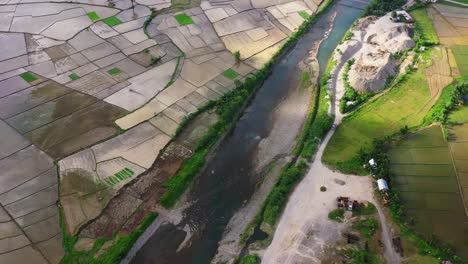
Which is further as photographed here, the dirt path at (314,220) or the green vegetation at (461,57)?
the green vegetation at (461,57)

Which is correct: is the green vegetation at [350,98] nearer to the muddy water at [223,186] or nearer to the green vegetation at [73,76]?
the muddy water at [223,186]

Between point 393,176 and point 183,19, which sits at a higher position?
point 183,19

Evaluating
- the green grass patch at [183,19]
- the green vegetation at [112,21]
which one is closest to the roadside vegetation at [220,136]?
the green grass patch at [183,19]

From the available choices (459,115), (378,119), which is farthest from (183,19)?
(459,115)

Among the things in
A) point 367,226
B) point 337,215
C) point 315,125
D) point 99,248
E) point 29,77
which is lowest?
point 99,248

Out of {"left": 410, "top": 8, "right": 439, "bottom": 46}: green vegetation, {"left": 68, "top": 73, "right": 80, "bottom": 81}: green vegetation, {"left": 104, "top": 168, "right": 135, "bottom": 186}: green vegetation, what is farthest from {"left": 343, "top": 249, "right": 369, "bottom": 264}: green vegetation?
{"left": 410, "top": 8, "right": 439, "bottom": 46}: green vegetation

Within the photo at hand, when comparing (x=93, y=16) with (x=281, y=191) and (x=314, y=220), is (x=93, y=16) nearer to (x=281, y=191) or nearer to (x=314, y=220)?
(x=281, y=191)

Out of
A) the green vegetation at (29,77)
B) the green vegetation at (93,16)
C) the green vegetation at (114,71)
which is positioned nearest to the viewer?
the green vegetation at (29,77)
